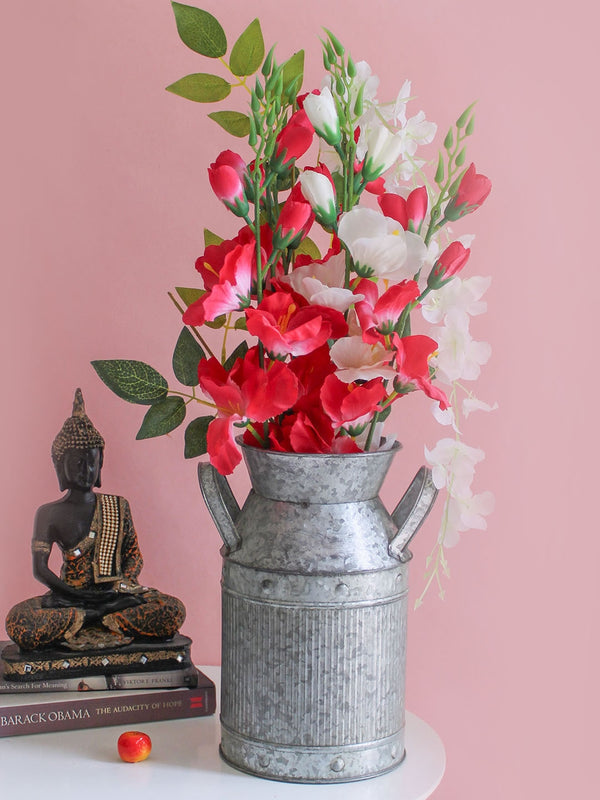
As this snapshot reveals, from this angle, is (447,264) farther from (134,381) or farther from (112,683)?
(112,683)

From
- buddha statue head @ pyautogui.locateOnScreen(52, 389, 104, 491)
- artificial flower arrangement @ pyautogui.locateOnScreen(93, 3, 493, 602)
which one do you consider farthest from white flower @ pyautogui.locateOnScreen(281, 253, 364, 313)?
buddha statue head @ pyautogui.locateOnScreen(52, 389, 104, 491)

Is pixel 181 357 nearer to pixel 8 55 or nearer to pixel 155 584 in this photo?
pixel 155 584

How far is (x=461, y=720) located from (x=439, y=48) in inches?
38.4

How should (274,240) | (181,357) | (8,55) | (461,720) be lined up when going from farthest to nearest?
(461,720) → (8,55) → (181,357) → (274,240)

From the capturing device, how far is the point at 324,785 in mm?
1035

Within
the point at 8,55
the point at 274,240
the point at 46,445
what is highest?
the point at 8,55

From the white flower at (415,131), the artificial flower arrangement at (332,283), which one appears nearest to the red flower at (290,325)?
the artificial flower arrangement at (332,283)

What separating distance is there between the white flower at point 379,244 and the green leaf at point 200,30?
11.1 inches

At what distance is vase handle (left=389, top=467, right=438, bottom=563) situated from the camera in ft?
3.50

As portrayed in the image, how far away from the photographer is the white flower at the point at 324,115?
37.9 inches

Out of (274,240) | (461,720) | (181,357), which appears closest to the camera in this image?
(274,240)

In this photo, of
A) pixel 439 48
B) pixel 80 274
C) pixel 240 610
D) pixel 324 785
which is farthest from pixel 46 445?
pixel 439 48

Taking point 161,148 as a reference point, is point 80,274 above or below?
below

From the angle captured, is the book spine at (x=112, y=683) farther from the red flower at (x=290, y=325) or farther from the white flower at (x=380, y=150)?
the white flower at (x=380, y=150)
